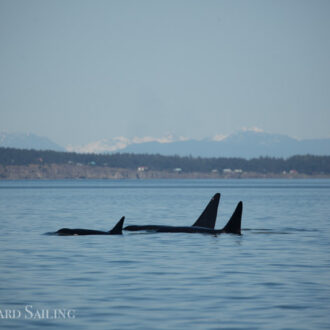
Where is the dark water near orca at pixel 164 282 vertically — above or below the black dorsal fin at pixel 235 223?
below

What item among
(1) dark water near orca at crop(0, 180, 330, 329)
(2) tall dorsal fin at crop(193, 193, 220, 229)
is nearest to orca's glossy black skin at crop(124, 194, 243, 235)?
(2) tall dorsal fin at crop(193, 193, 220, 229)

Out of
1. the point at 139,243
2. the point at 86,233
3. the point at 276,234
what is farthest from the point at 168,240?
the point at 276,234

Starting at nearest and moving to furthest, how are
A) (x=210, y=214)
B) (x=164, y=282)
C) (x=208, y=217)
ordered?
(x=164, y=282), (x=210, y=214), (x=208, y=217)

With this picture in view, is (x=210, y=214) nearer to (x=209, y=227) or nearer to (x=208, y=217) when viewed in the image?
(x=208, y=217)

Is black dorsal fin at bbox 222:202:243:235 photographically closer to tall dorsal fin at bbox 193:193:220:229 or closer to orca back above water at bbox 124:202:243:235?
orca back above water at bbox 124:202:243:235

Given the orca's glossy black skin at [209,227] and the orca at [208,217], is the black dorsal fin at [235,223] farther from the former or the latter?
the orca at [208,217]

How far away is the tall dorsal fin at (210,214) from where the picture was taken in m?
41.5

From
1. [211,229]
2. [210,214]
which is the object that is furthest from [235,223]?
[210,214]

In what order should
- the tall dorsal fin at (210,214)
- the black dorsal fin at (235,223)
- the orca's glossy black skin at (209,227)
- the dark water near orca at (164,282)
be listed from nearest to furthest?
the dark water near orca at (164,282), the black dorsal fin at (235,223), the orca's glossy black skin at (209,227), the tall dorsal fin at (210,214)

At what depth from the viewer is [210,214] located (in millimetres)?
41938

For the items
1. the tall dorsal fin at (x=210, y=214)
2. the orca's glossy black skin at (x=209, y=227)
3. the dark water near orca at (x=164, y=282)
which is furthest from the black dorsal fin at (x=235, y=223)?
the tall dorsal fin at (x=210, y=214)

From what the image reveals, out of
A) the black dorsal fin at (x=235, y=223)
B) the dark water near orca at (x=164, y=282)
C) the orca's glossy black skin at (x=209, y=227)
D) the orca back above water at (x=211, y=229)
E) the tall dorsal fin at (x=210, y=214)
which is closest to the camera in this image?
the dark water near orca at (x=164, y=282)

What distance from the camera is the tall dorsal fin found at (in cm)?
4147

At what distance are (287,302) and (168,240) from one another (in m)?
18.6
